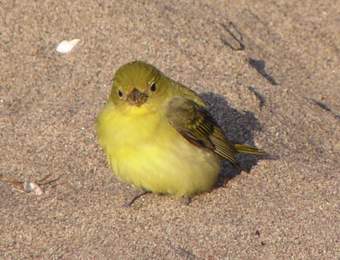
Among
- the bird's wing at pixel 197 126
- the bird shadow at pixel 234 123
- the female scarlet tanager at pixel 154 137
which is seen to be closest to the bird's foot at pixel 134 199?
the female scarlet tanager at pixel 154 137

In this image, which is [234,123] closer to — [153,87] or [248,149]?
[248,149]

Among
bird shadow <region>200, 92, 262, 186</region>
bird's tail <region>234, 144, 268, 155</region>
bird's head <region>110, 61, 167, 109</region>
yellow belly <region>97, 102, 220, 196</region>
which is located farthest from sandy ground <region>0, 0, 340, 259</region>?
bird's head <region>110, 61, 167, 109</region>

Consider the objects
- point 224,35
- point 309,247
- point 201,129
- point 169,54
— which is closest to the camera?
point 309,247

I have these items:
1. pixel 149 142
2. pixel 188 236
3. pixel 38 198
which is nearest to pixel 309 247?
pixel 188 236

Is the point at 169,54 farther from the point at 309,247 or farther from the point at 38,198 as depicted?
the point at 309,247

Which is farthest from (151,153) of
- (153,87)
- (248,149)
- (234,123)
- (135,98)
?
(234,123)

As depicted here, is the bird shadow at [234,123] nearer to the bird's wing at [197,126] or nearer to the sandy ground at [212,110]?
the sandy ground at [212,110]
